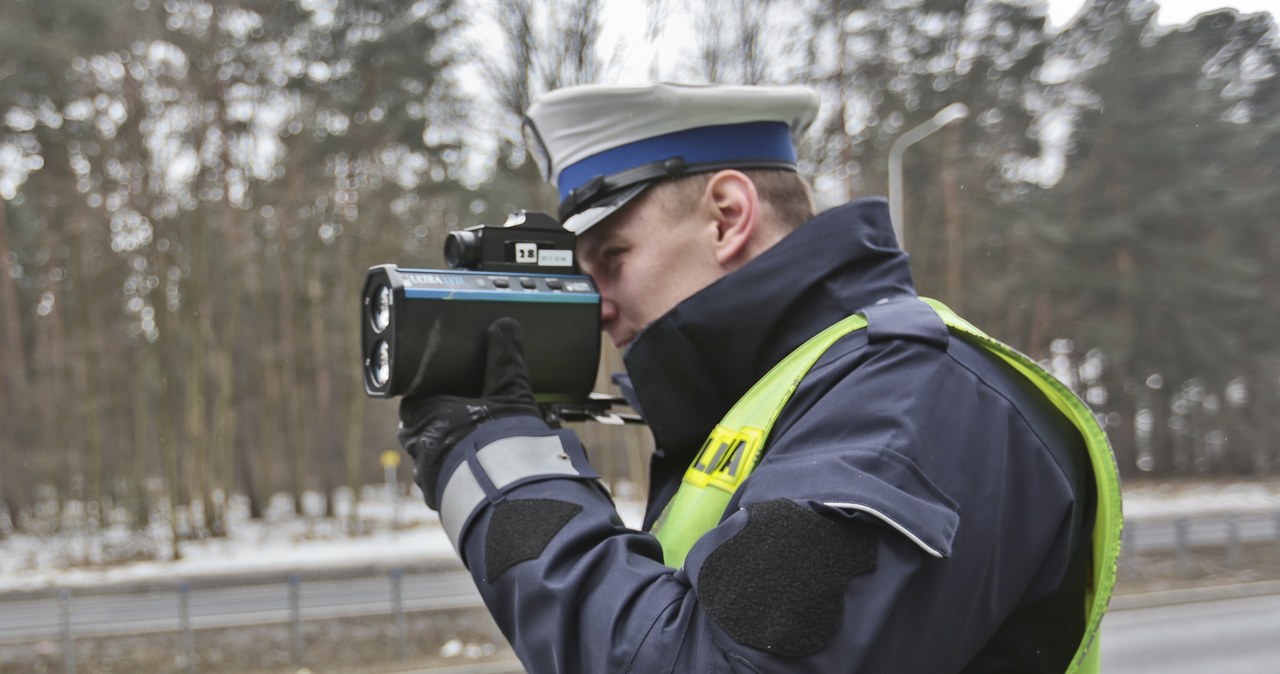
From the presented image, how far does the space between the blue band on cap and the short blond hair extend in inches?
1.0

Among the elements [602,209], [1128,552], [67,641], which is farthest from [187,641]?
[1128,552]

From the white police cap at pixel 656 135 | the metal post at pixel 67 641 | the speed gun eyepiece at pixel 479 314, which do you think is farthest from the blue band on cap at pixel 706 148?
the metal post at pixel 67 641

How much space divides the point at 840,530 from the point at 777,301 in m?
0.36

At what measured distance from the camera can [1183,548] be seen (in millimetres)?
9641

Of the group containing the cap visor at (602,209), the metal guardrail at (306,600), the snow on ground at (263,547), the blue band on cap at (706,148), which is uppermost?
the blue band on cap at (706,148)

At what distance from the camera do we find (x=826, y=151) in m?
7.43

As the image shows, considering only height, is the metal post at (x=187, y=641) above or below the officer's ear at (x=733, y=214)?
below

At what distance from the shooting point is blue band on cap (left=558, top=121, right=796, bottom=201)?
1.30 meters

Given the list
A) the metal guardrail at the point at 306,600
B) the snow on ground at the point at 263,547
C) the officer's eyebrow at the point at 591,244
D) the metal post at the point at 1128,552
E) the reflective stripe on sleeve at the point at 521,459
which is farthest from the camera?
the snow on ground at the point at 263,547

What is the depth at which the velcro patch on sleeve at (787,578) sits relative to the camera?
813 millimetres

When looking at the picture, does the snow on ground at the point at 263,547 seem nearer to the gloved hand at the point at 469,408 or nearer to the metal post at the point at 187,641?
the metal post at the point at 187,641

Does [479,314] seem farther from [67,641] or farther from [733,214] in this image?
[67,641]

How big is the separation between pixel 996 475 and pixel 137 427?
67.7 ft

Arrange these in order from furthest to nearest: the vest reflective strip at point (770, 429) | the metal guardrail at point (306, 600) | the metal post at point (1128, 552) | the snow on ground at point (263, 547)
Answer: the snow on ground at point (263, 547) < the metal post at point (1128, 552) < the metal guardrail at point (306, 600) < the vest reflective strip at point (770, 429)
